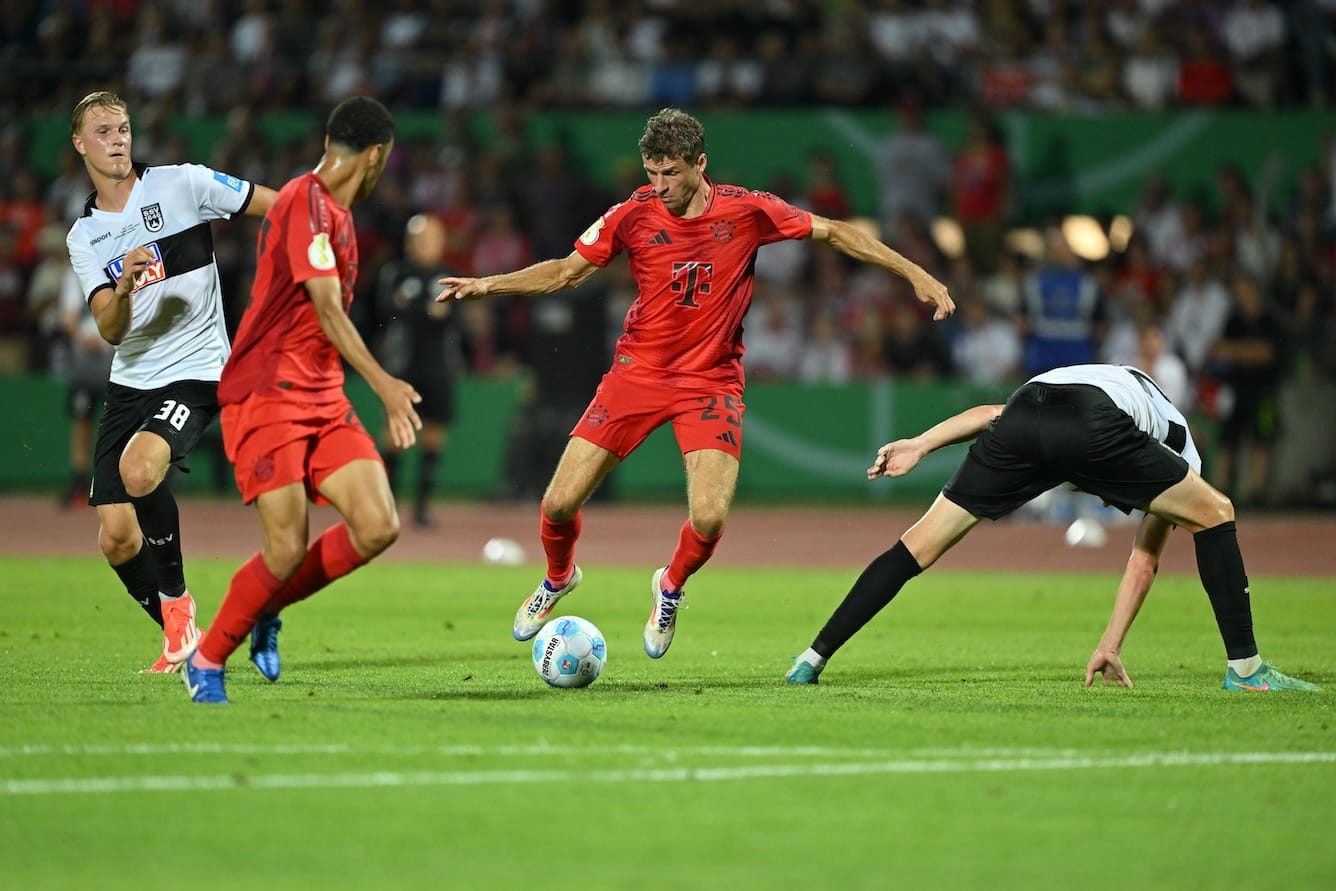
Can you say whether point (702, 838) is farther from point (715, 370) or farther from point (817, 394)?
point (817, 394)

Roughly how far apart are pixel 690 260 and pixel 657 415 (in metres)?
0.80

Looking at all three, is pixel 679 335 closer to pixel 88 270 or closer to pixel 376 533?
pixel 376 533

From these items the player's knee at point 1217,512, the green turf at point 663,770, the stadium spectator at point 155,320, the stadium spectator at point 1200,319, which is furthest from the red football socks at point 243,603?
the stadium spectator at point 1200,319

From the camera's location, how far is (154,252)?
9070 mm

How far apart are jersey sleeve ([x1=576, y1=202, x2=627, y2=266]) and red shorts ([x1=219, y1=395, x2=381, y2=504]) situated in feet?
7.49

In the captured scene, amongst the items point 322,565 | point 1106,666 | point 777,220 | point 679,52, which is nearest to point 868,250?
point 777,220

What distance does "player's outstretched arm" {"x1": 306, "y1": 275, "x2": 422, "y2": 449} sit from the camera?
7.36 meters

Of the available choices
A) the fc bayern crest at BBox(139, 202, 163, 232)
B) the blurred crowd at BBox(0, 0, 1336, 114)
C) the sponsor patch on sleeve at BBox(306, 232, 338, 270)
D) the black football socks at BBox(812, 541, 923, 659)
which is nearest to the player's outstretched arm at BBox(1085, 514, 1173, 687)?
the black football socks at BBox(812, 541, 923, 659)

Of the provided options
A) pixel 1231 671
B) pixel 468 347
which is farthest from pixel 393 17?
pixel 1231 671

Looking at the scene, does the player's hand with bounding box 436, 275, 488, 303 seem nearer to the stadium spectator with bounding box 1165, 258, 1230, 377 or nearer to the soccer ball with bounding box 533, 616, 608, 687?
the soccer ball with bounding box 533, 616, 608, 687

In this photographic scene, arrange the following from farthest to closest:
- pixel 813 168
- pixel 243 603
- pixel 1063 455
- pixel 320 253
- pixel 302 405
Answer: pixel 813 168 → pixel 1063 455 → pixel 302 405 → pixel 243 603 → pixel 320 253

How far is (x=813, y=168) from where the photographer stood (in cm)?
2320

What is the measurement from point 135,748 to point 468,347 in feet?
45.5

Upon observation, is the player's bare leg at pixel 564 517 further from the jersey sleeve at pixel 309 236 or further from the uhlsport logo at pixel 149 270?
the jersey sleeve at pixel 309 236
